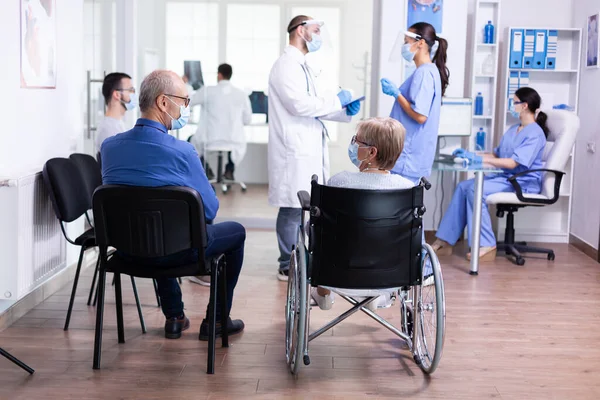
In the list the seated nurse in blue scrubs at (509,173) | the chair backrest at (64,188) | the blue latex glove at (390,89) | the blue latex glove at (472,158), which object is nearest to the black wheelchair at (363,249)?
the chair backrest at (64,188)

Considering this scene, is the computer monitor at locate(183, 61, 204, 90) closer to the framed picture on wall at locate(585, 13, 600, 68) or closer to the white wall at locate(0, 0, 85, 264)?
the white wall at locate(0, 0, 85, 264)

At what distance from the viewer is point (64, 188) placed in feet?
12.1

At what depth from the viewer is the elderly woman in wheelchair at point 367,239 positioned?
2859 millimetres

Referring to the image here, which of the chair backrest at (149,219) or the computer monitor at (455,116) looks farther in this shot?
the computer monitor at (455,116)

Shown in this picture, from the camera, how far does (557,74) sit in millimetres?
6273

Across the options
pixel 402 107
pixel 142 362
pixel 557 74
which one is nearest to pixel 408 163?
pixel 402 107

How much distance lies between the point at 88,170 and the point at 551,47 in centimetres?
373

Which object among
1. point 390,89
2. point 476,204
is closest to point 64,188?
point 390,89

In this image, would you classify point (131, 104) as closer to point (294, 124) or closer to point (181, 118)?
point (294, 124)

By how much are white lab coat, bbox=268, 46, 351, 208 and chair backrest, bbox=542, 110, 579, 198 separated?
5.45 ft

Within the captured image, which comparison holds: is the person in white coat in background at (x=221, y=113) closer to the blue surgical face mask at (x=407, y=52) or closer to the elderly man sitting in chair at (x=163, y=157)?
the blue surgical face mask at (x=407, y=52)

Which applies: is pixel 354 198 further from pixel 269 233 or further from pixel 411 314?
pixel 269 233

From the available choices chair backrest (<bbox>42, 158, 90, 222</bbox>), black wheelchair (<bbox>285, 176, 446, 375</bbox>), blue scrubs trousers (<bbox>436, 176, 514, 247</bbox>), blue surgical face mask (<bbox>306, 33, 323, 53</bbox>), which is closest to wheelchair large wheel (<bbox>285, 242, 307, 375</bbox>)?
black wheelchair (<bbox>285, 176, 446, 375</bbox>)

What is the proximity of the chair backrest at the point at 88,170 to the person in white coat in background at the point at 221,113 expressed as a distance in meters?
2.31
